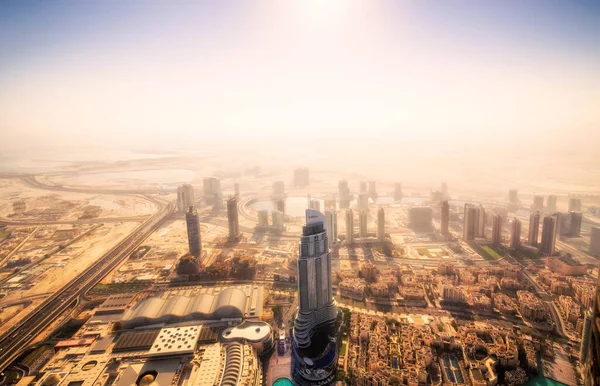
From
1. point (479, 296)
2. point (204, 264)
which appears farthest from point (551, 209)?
point (204, 264)

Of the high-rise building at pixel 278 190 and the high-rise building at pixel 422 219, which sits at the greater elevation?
the high-rise building at pixel 278 190

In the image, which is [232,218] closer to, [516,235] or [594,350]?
[516,235]

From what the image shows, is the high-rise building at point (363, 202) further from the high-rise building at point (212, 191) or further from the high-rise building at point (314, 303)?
the high-rise building at point (314, 303)

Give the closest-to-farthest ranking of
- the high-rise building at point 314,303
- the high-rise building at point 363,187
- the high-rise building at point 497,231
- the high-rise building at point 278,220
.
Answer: the high-rise building at point 314,303 < the high-rise building at point 497,231 < the high-rise building at point 278,220 < the high-rise building at point 363,187

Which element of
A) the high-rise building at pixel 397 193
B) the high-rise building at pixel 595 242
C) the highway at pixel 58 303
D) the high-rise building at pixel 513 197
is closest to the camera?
the highway at pixel 58 303

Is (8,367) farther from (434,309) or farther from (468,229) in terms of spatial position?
(468,229)

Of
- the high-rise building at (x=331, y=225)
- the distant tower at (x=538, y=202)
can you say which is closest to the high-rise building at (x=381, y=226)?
the high-rise building at (x=331, y=225)

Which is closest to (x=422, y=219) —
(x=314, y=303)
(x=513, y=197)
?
(x=513, y=197)
